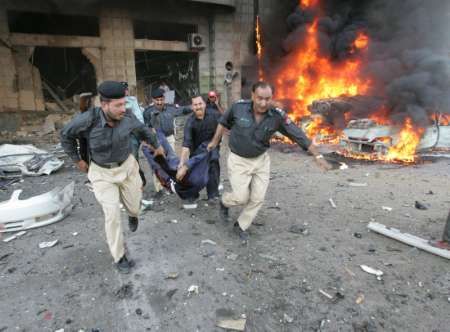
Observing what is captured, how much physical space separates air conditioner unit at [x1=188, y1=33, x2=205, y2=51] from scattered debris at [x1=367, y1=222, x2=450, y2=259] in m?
10.3

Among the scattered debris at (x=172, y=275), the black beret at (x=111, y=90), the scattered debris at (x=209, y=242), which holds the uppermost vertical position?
the black beret at (x=111, y=90)

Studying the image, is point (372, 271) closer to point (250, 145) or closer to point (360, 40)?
point (250, 145)

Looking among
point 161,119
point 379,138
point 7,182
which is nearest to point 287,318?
point 161,119

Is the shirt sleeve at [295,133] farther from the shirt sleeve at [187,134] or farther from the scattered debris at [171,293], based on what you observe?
the scattered debris at [171,293]

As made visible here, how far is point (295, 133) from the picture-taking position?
354cm

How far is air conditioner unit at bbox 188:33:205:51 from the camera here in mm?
12007

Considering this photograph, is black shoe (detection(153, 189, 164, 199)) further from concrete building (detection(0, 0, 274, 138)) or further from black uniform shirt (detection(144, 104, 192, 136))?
concrete building (detection(0, 0, 274, 138))

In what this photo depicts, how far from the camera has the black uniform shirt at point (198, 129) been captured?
457 centimetres

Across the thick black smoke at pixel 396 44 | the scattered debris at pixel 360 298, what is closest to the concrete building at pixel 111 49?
the thick black smoke at pixel 396 44

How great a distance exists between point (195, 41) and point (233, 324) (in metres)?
11.5

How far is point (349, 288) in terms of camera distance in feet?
9.33

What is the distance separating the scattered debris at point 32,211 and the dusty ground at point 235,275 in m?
0.19

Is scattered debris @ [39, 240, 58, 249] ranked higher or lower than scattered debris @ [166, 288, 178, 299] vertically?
higher

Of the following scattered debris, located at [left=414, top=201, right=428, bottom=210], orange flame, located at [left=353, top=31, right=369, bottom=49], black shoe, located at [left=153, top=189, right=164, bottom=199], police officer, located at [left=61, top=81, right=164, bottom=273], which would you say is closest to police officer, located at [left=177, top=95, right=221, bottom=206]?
black shoe, located at [left=153, top=189, right=164, bottom=199]
